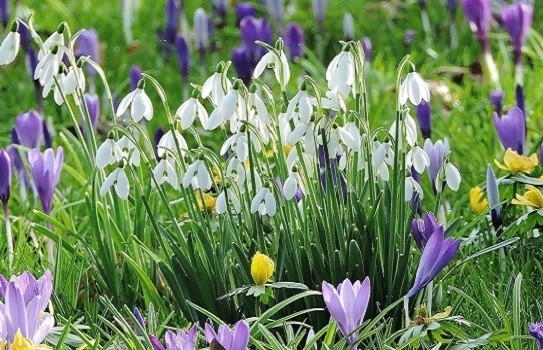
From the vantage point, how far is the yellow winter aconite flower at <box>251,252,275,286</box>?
2.04 meters

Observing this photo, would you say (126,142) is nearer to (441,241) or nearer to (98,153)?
(98,153)

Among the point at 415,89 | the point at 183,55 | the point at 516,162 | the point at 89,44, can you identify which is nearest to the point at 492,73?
the point at 183,55

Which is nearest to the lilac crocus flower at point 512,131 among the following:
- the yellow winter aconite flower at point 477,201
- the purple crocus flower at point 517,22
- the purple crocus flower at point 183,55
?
the yellow winter aconite flower at point 477,201

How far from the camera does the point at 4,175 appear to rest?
2.48m

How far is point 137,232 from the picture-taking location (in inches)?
99.3

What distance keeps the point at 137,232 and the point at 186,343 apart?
2.62 ft

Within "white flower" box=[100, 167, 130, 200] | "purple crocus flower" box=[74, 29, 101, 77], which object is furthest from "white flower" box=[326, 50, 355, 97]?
"purple crocus flower" box=[74, 29, 101, 77]

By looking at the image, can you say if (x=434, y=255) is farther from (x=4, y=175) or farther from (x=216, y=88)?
(x=4, y=175)

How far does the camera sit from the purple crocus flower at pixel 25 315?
1767 millimetres

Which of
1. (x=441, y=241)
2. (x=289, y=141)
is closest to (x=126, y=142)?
(x=289, y=141)

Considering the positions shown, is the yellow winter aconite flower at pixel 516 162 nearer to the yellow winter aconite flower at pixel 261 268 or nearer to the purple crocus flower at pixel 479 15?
the yellow winter aconite flower at pixel 261 268

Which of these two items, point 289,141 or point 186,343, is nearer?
point 186,343

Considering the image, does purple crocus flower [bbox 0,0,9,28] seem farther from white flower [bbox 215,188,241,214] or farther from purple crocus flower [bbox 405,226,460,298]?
purple crocus flower [bbox 405,226,460,298]

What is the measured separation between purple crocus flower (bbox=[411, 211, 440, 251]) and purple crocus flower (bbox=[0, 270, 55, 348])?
30.8 inches
